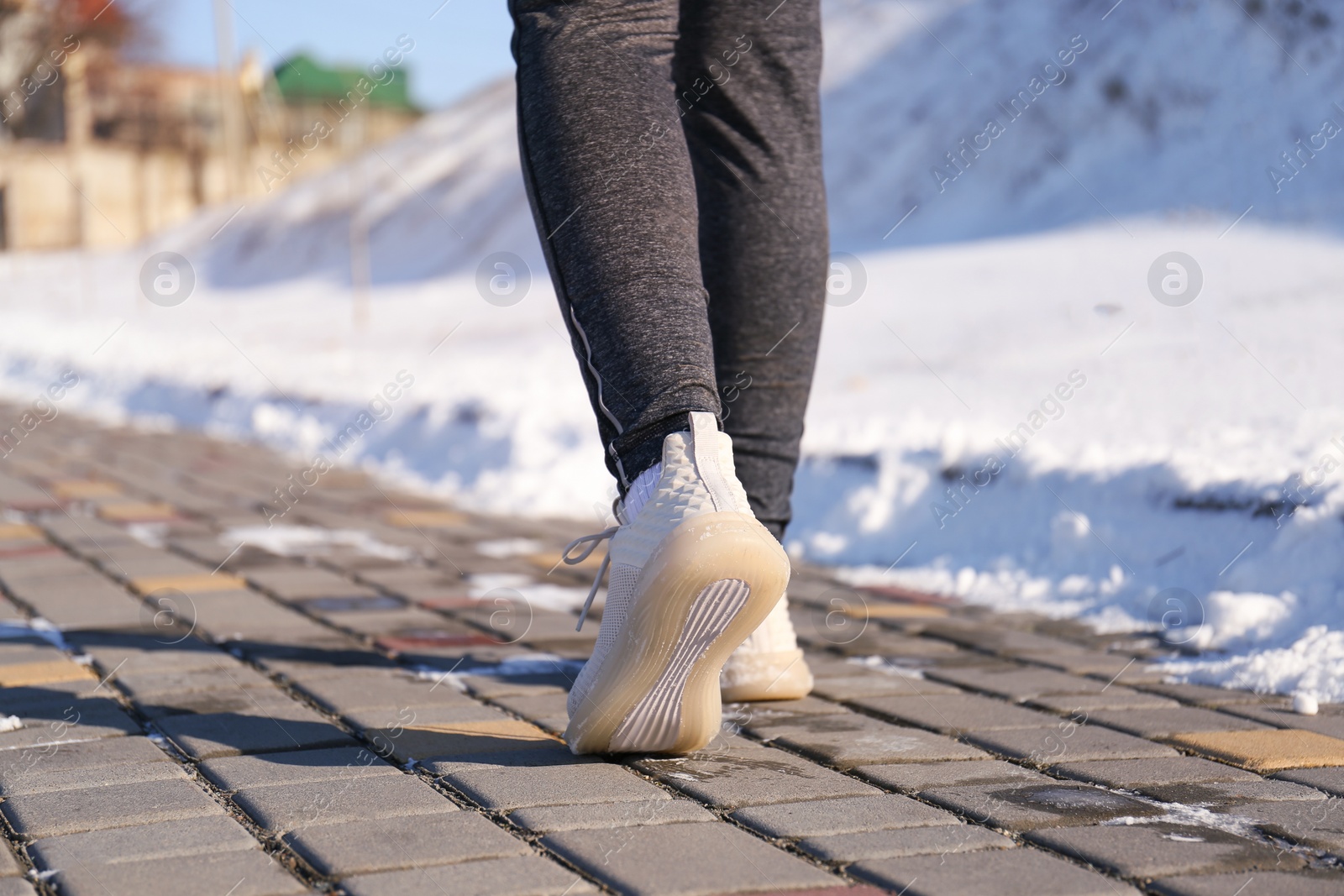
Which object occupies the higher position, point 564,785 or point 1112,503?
point 1112,503

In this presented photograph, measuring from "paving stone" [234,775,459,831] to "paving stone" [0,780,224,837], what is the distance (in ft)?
0.16

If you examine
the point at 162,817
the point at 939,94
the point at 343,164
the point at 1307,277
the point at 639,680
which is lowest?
the point at 162,817

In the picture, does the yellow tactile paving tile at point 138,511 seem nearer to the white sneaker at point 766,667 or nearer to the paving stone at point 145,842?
the white sneaker at point 766,667

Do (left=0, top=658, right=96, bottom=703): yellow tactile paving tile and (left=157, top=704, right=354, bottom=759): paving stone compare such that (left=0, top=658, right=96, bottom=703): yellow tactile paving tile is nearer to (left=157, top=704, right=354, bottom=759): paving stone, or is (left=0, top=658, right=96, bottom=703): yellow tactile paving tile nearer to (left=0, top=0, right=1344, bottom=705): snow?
(left=157, top=704, right=354, bottom=759): paving stone

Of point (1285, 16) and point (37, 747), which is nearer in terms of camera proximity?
point (37, 747)

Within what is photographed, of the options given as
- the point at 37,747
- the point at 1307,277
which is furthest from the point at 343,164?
the point at 37,747

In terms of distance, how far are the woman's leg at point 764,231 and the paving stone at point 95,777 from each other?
2.80 ft

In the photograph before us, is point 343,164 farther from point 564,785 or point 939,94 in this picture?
point 564,785

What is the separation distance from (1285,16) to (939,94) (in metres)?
3.73

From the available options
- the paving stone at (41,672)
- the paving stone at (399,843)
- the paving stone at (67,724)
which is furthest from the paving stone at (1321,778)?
the paving stone at (41,672)

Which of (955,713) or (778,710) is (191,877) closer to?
(778,710)

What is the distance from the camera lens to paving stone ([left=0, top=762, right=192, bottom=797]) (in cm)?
151

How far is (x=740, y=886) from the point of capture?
4.02 ft

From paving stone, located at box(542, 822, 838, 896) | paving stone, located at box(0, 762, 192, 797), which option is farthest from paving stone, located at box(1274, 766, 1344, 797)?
paving stone, located at box(0, 762, 192, 797)
